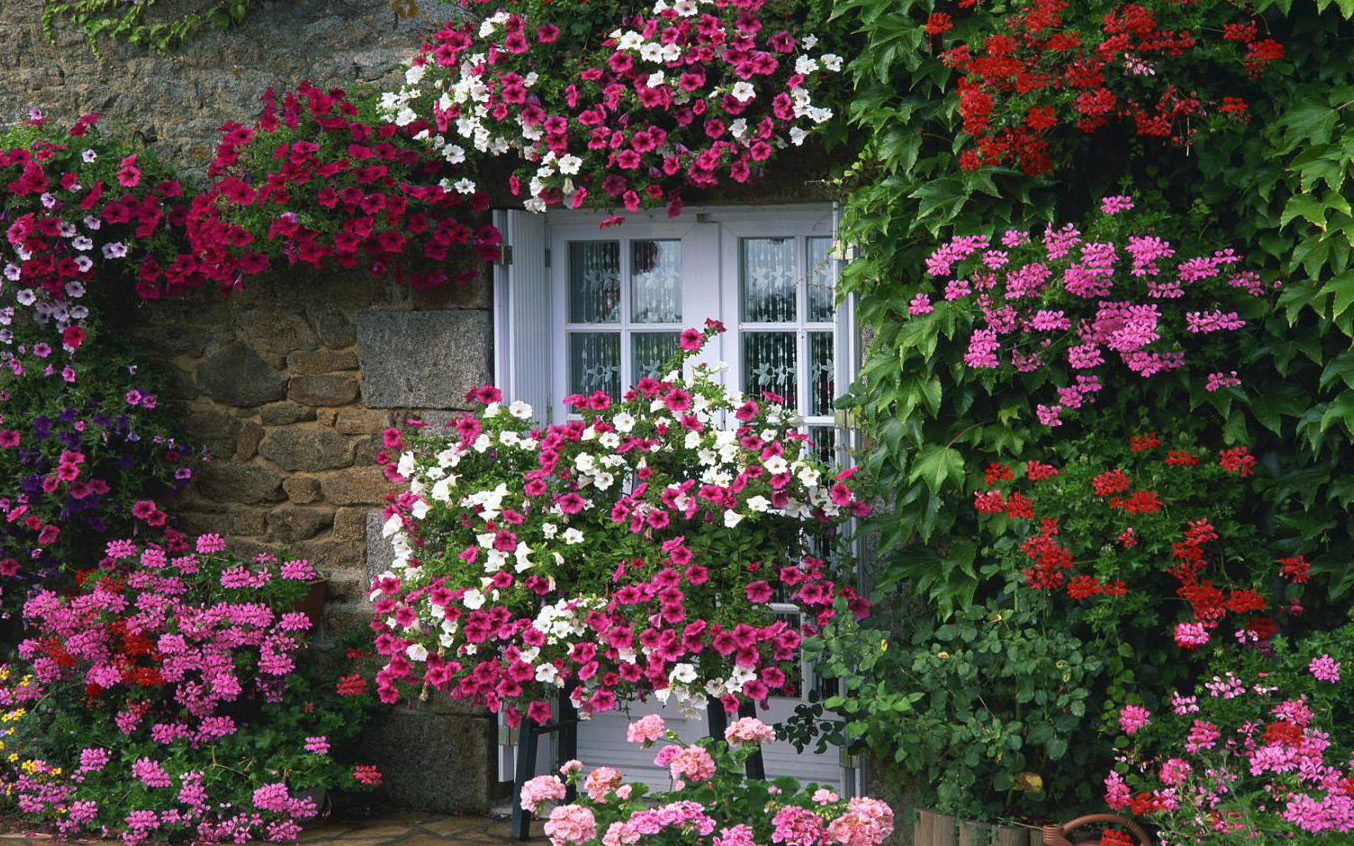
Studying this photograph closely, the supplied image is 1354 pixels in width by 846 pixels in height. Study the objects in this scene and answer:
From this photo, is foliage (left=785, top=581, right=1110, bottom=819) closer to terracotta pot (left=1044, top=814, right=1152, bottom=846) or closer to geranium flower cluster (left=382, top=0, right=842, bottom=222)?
terracotta pot (left=1044, top=814, right=1152, bottom=846)

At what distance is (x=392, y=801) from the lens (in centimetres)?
515

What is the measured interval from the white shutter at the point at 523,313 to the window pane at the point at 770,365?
710 millimetres

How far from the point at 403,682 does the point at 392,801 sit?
45 centimetres

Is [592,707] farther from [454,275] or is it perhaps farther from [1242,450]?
[1242,450]

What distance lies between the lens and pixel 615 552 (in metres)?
4.36

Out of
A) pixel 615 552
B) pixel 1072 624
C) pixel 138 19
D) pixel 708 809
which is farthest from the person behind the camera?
pixel 138 19

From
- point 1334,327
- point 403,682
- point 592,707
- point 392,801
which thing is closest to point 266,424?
point 403,682

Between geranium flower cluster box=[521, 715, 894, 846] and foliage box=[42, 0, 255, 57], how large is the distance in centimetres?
323

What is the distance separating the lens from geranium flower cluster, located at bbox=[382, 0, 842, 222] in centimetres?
455

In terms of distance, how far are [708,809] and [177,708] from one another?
2468 millimetres

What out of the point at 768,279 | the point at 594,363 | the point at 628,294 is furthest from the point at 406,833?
the point at 768,279

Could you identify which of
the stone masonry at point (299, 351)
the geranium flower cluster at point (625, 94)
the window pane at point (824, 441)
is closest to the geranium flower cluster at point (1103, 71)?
the geranium flower cluster at point (625, 94)

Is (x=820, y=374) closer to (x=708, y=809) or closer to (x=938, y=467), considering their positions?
(x=938, y=467)

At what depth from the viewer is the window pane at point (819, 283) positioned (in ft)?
15.9
